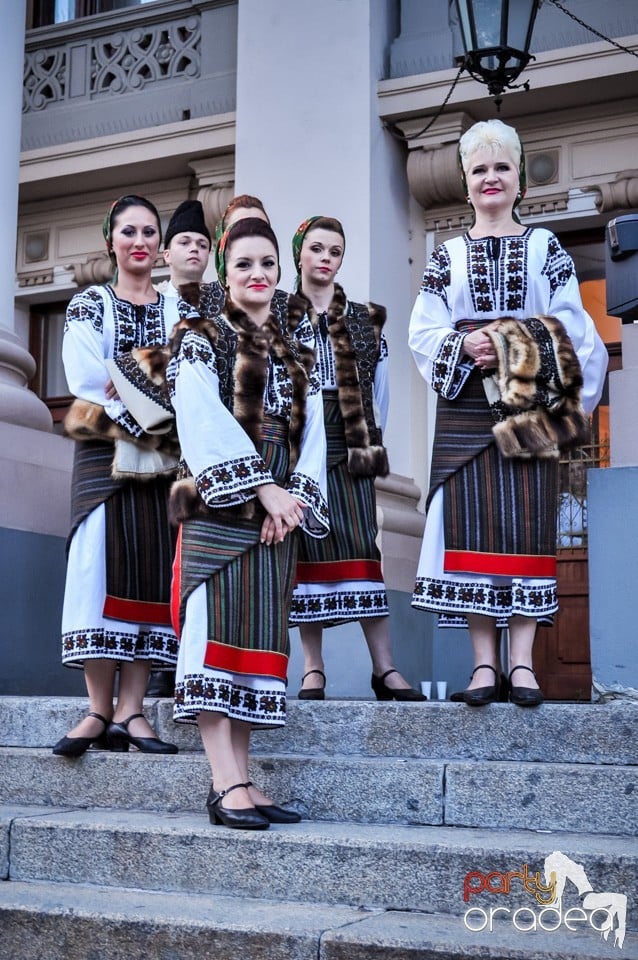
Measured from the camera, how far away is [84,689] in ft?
20.9

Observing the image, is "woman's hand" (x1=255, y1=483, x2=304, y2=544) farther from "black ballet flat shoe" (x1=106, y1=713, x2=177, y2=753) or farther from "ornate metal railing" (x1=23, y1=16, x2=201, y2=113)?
"ornate metal railing" (x1=23, y1=16, x2=201, y2=113)

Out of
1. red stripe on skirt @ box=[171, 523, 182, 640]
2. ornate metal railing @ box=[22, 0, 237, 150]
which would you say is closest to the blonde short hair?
red stripe on skirt @ box=[171, 523, 182, 640]

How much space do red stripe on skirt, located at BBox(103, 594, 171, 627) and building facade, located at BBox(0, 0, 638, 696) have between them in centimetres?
171

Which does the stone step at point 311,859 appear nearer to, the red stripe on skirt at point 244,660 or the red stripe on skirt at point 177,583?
the red stripe on skirt at point 244,660

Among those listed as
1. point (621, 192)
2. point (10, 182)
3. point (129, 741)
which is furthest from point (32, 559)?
point (621, 192)

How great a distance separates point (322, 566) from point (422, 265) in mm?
4022

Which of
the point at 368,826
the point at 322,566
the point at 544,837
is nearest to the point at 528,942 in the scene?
the point at 544,837

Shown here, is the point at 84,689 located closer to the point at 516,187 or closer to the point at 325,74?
the point at 516,187

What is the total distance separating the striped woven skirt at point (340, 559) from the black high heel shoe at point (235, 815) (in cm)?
136

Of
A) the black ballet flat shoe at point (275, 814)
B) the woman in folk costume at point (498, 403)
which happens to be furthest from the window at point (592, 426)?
the black ballet flat shoe at point (275, 814)

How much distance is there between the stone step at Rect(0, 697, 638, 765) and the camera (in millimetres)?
3803

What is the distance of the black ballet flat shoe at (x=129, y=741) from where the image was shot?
4258 millimetres

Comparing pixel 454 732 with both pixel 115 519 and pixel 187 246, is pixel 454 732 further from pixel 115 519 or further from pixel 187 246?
pixel 187 246

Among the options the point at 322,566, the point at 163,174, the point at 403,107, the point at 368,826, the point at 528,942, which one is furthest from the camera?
the point at 163,174
